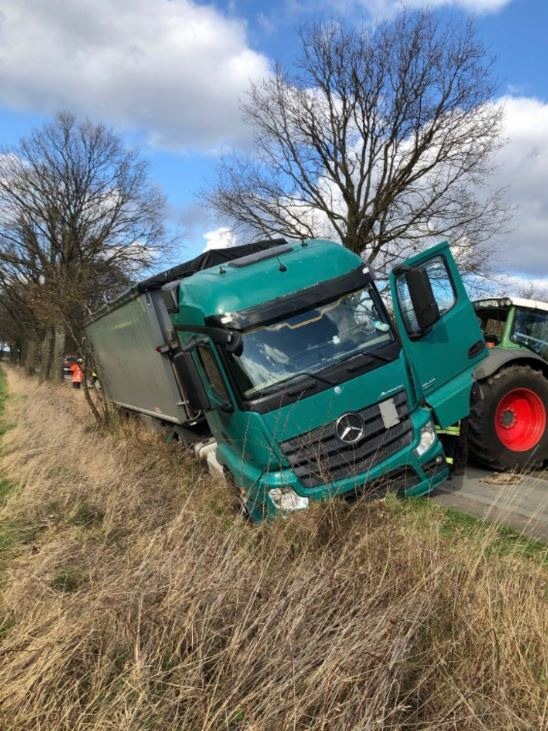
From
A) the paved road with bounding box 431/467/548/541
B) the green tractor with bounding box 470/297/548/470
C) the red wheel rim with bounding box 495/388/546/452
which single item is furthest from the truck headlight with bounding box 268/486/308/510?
the red wheel rim with bounding box 495/388/546/452

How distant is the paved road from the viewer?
4922 millimetres

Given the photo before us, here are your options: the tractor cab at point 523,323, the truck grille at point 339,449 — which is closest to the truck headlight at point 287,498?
the truck grille at point 339,449

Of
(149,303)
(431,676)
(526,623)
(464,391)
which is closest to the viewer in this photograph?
(431,676)

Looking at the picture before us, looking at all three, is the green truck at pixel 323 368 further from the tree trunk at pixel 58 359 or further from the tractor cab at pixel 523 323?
the tree trunk at pixel 58 359

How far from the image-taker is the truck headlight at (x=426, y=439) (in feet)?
18.4

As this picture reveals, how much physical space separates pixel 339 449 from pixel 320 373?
2.38ft

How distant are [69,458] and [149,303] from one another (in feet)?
8.49

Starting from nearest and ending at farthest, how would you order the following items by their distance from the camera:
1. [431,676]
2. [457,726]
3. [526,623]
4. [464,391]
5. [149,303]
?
[457,726] < [431,676] < [526,623] < [464,391] < [149,303]

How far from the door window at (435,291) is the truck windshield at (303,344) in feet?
1.27

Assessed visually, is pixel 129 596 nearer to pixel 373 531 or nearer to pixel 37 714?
pixel 37 714

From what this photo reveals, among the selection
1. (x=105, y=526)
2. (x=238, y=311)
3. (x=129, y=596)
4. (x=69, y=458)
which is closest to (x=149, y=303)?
(x=69, y=458)

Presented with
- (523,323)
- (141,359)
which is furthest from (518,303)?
(141,359)

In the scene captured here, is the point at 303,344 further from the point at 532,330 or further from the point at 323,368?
the point at 532,330

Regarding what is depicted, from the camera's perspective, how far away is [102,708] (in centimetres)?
227
